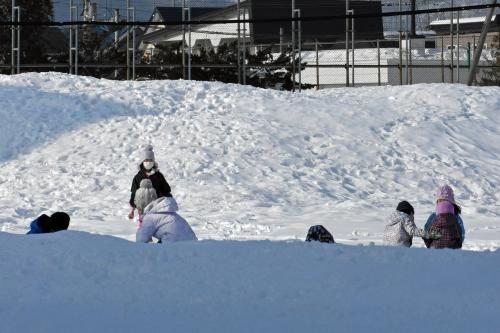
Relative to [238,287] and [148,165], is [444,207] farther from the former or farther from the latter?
[148,165]

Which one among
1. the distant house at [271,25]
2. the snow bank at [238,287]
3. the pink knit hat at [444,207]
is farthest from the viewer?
the distant house at [271,25]

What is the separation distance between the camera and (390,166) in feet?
64.0

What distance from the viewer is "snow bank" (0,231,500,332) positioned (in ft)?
22.1

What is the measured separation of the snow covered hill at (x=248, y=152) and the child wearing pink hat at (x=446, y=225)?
13.2ft

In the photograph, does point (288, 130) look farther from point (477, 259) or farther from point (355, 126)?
point (477, 259)

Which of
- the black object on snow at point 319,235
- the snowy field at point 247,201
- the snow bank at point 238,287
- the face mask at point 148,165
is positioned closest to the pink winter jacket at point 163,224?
the snowy field at point 247,201

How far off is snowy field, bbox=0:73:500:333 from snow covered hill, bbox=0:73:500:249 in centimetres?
4

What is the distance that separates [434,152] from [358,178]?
6.46 ft

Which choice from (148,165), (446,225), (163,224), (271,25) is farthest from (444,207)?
(271,25)

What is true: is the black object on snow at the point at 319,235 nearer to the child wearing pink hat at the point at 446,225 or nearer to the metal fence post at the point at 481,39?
the child wearing pink hat at the point at 446,225

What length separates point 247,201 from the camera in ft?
57.6

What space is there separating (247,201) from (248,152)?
7.36 feet

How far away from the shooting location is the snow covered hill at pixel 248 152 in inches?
669

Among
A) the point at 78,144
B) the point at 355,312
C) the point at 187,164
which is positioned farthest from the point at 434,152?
the point at 355,312
